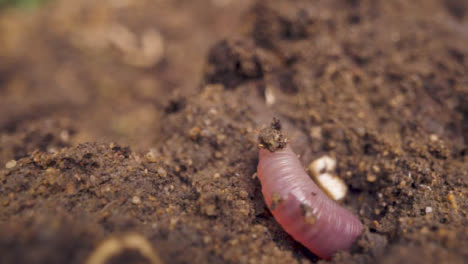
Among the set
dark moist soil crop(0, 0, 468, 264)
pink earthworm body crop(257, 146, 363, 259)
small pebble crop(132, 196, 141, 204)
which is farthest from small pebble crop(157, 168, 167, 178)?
pink earthworm body crop(257, 146, 363, 259)

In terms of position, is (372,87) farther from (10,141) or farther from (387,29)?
(10,141)

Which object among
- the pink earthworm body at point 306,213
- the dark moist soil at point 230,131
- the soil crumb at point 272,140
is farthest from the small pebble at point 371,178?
the soil crumb at point 272,140

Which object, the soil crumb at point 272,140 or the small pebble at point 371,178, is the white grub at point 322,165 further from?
the soil crumb at point 272,140

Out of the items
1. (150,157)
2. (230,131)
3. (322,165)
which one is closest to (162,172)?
(150,157)

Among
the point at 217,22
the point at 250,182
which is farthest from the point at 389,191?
the point at 217,22

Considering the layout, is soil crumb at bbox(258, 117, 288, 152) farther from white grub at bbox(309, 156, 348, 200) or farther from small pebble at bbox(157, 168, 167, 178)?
small pebble at bbox(157, 168, 167, 178)
